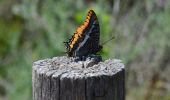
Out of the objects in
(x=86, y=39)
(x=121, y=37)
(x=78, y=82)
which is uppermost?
(x=121, y=37)

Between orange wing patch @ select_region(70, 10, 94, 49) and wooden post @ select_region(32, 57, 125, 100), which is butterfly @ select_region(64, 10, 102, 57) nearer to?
orange wing patch @ select_region(70, 10, 94, 49)

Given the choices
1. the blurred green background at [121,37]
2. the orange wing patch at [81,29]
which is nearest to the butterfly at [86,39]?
the orange wing patch at [81,29]

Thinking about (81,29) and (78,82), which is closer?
(78,82)

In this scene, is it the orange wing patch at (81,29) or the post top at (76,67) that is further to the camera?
the orange wing patch at (81,29)

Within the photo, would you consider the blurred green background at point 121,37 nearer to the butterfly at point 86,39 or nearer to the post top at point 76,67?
the butterfly at point 86,39

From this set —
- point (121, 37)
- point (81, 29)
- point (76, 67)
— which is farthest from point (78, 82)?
point (121, 37)

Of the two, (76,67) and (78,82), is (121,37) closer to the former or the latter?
(76,67)

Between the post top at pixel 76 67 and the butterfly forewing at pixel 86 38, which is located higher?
the butterfly forewing at pixel 86 38
